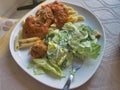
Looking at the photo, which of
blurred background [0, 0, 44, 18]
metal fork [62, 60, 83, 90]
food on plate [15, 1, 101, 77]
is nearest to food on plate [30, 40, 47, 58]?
food on plate [15, 1, 101, 77]

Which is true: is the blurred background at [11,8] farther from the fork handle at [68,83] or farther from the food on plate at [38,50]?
the fork handle at [68,83]

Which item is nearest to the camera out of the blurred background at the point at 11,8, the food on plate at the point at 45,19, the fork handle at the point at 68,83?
the fork handle at the point at 68,83

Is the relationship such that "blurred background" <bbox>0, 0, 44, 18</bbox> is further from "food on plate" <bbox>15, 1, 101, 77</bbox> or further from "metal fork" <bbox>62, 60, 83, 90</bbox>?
"metal fork" <bbox>62, 60, 83, 90</bbox>

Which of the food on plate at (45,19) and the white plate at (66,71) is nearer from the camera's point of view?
the white plate at (66,71)

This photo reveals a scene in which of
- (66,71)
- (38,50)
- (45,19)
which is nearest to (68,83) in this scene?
(66,71)

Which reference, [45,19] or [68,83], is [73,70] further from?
[45,19]

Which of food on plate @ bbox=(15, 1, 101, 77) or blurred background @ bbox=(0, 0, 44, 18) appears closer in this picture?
food on plate @ bbox=(15, 1, 101, 77)

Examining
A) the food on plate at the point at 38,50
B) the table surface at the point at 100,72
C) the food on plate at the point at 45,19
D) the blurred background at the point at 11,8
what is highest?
the food on plate at the point at 45,19

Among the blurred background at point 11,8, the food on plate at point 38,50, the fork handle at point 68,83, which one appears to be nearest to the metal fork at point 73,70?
the fork handle at point 68,83
